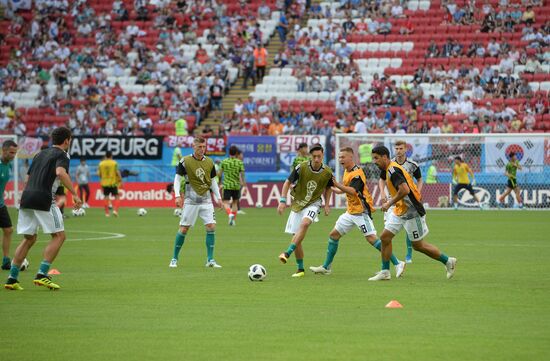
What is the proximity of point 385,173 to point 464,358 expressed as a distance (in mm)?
6834

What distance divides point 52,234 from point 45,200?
0.56 metres

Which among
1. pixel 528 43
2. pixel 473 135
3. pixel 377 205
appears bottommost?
pixel 377 205

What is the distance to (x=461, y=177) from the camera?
37.2m

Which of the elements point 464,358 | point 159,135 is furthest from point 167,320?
point 159,135

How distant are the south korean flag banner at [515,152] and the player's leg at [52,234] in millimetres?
26116

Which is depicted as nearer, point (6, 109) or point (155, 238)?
point (155, 238)

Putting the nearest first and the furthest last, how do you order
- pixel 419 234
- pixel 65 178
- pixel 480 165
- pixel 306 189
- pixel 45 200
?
pixel 65 178 < pixel 45 200 < pixel 419 234 < pixel 306 189 < pixel 480 165

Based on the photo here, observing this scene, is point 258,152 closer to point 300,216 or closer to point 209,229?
point 209,229

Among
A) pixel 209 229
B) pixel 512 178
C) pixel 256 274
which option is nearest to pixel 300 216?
pixel 256 274

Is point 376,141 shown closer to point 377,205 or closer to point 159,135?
point 377,205

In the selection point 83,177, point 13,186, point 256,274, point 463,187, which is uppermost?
point 256,274

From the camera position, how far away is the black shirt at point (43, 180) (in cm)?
1427

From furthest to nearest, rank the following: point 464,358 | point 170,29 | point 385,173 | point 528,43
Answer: point 170,29 < point 528,43 < point 385,173 < point 464,358

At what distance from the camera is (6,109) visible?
5003 centimetres
